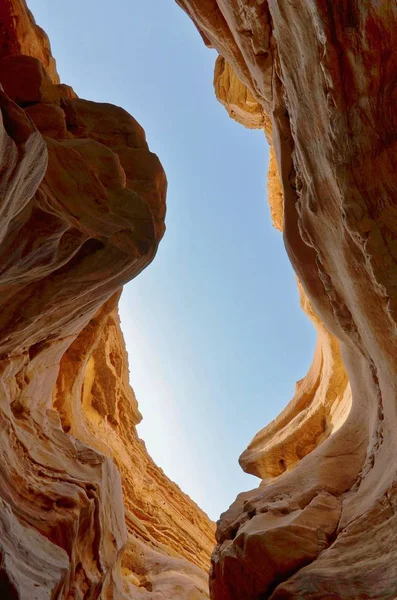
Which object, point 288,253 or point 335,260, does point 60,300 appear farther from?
point 335,260

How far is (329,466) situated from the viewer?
31.3ft

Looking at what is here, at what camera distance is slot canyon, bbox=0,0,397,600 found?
5.70 m

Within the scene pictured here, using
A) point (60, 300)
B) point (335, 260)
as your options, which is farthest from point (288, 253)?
point (60, 300)

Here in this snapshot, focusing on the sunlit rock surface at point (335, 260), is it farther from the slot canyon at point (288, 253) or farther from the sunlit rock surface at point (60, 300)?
the sunlit rock surface at point (60, 300)

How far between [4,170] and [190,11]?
8.73 m

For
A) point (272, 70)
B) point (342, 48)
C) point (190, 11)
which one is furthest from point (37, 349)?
point (190, 11)

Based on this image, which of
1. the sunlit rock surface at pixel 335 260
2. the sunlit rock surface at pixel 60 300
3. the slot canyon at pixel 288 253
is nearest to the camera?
the sunlit rock surface at pixel 335 260

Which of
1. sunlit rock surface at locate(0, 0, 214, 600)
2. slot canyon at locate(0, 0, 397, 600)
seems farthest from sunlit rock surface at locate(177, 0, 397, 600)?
sunlit rock surface at locate(0, 0, 214, 600)

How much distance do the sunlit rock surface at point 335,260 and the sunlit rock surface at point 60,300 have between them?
8.05 feet

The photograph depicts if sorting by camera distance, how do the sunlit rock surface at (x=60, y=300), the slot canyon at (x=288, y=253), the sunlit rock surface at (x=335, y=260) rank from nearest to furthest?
1. the sunlit rock surface at (x=335, y=260)
2. the slot canyon at (x=288, y=253)
3. the sunlit rock surface at (x=60, y=300)

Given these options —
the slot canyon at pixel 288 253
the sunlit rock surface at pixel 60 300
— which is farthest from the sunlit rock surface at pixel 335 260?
the sunlit rock surface at pixel 60 300

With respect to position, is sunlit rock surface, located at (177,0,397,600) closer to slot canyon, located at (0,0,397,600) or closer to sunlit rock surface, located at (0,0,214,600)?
slot canyon, located at (0,0,397,600)

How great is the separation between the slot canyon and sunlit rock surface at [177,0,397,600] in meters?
0.02

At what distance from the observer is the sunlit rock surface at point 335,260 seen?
556 cm
